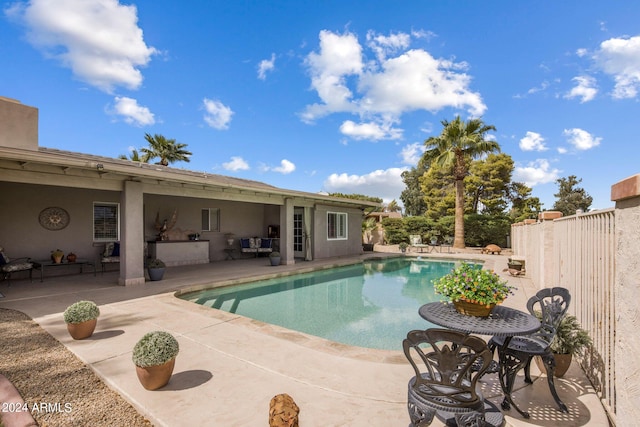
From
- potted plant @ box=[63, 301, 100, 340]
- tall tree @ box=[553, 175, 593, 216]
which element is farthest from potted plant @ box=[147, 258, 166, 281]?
tall tree @ box=[553, 175, 593, 216]

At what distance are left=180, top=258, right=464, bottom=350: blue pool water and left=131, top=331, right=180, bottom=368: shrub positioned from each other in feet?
9.59

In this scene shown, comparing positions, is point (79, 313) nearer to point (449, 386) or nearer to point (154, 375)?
point (154, 375)

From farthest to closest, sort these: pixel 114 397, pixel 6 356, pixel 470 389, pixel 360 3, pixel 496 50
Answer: pixel 496 50 < pixel 360 3 < pixel 6 356 < pixel 114 397 < pixel 470 389

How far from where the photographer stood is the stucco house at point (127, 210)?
22.5ft

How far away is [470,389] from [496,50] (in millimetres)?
14085

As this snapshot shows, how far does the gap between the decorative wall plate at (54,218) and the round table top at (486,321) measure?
35.6ft

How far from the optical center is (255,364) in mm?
3375

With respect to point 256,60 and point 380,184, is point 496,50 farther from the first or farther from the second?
point 380,184

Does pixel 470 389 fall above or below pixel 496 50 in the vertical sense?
below

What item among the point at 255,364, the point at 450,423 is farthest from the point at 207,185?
the point at 450,423

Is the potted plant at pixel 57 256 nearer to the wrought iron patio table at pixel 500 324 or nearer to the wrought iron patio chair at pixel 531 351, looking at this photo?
the wrought iron patio table at pixel 500 324

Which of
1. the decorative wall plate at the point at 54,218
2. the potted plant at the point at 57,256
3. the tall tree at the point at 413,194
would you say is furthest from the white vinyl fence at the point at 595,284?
the tall tree at the point at 413,194

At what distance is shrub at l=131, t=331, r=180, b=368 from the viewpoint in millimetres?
2730

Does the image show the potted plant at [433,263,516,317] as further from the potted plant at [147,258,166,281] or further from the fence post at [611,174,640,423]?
the potted plant at [147,258,166,281]
